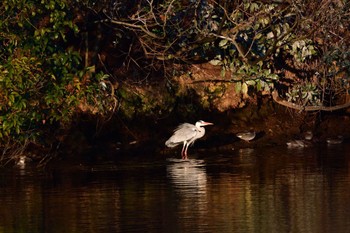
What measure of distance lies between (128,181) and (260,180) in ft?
7.48

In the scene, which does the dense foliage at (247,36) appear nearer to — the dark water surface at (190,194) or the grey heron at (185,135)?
the grey heron at (185,135)

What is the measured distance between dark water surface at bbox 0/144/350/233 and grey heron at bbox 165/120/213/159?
336 mm

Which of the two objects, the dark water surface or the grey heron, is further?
the grey heron

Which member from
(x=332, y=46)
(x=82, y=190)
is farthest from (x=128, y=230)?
(x=332, y=46)

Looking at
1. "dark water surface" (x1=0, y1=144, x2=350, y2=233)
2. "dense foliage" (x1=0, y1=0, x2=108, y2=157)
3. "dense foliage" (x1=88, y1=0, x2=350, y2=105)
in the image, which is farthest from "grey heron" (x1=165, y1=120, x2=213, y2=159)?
"dense foliage" (x1=0, y1=0, x2=108, y2=157)

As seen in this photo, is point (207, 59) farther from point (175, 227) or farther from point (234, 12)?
point (175, 227)

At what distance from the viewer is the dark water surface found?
14.5 meters

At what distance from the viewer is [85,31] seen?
23.4 metres

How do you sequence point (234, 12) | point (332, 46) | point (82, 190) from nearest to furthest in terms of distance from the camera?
point (82, 190), point (234, 12), point (332, 46)

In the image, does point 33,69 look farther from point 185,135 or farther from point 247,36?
point 247,36

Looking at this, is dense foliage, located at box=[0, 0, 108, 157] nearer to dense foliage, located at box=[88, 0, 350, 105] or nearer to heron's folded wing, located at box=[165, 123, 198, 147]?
dense foliage, located at box=[88, 0, 350, 105]

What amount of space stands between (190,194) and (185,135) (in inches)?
235

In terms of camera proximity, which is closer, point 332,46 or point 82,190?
point 82,190

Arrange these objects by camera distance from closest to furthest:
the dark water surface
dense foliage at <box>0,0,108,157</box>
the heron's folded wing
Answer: the dark water surface → dense foliage at <box>0,0,108,157</box> → the heron's folded wing
